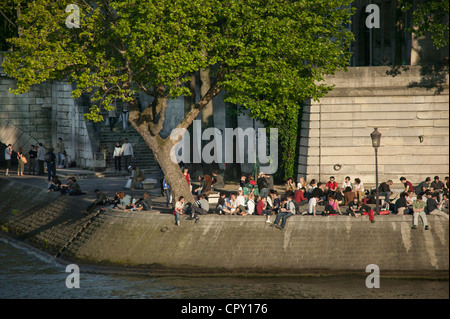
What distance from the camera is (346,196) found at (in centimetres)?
3822

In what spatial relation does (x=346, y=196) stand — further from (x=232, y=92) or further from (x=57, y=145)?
(x=57, y=145)

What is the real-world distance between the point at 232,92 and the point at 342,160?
7314 millimetres

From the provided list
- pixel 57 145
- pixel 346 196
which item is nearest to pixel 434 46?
pixel 346 196

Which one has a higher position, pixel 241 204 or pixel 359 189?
pixel 359 189

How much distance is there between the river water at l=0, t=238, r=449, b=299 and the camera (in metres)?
32.8

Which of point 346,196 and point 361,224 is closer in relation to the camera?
point 361,224

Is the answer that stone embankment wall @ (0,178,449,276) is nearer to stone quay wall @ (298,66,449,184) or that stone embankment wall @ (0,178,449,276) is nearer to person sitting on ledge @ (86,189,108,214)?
person sitting on ledge @ (86,189,108,214)

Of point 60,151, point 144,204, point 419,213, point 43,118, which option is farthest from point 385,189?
point 43,118

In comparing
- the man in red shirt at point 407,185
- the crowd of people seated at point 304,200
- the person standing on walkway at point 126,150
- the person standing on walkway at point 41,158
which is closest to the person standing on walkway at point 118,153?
the person standing on walkway at point 126,150

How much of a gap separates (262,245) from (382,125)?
30.5 ft

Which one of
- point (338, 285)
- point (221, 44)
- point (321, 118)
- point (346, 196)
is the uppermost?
point (221, 44)

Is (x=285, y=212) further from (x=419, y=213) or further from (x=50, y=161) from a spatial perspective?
(x=50, y=161)

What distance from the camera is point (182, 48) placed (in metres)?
35.9

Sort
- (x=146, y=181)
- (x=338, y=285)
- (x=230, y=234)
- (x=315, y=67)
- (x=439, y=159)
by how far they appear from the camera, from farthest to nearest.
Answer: (x=146, y=181), (x=439, y=159), (x=315, y=67), (x=230, y=234), (x=338, y=285)
